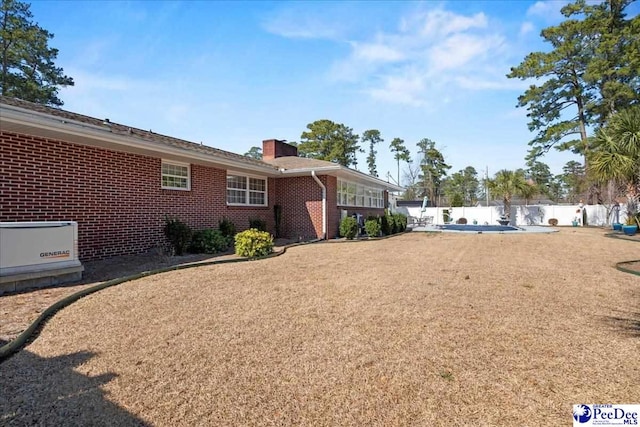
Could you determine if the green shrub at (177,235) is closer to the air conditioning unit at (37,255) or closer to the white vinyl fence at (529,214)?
the air conditioning unit at (37,255)

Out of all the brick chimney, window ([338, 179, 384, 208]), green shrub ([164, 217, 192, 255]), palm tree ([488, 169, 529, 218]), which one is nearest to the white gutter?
green shrub ([164, 217, 192, 255])

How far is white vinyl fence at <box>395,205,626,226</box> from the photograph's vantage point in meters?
25.5

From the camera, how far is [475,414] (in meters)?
2.27

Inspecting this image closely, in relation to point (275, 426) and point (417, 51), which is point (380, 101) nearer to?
point (417, 51)

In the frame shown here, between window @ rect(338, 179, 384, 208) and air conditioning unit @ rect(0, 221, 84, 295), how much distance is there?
37.0 ft

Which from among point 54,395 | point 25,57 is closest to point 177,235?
point 54,395

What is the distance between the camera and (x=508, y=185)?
89.1ft

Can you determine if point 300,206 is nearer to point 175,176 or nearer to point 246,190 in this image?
point 246,190

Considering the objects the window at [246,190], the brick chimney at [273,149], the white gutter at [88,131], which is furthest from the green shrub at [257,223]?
the brick chimney at [273,149]

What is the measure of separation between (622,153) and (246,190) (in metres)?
16.8

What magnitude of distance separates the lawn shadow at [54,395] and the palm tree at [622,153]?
19607 mm

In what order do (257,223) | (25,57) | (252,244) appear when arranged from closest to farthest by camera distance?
1. (252,244)
2. (257,223)
3. (25,57)

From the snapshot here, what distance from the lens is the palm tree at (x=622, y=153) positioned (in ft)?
48.2

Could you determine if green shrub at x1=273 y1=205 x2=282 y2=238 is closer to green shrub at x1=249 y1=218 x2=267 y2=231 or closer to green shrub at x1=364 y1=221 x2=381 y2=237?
green shrub at x1=249 y1=218 x2=267 y2=231
